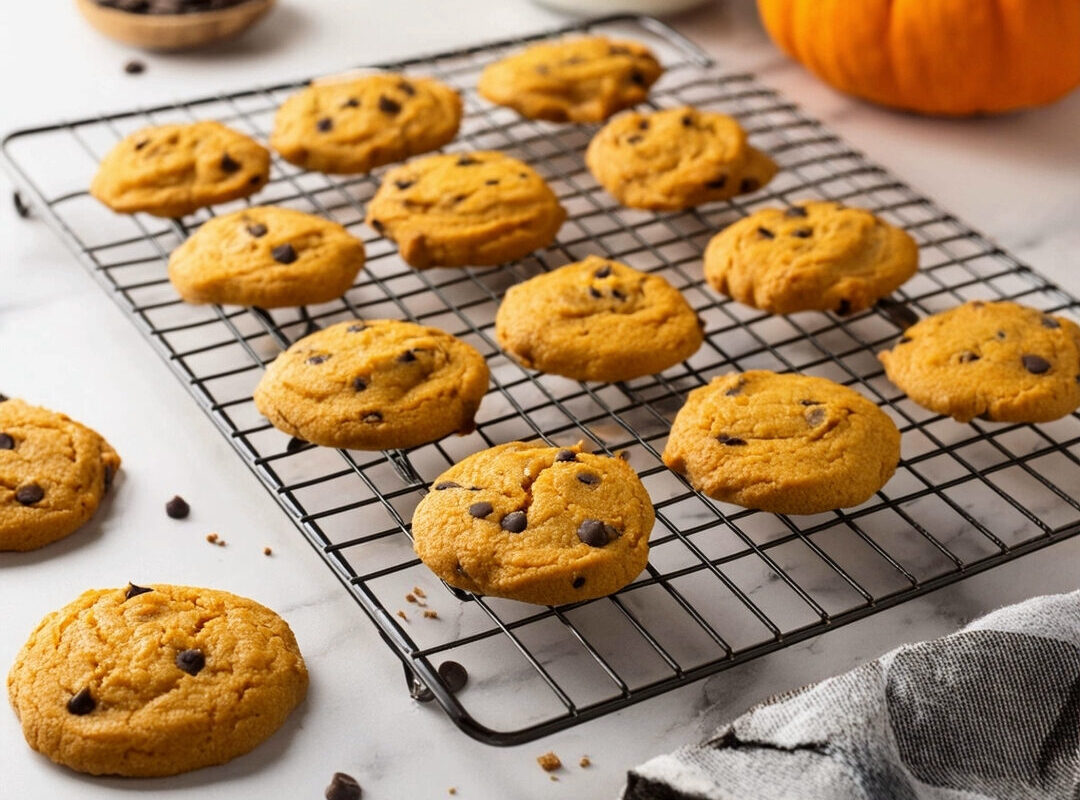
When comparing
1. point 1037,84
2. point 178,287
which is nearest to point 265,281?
point 178,287

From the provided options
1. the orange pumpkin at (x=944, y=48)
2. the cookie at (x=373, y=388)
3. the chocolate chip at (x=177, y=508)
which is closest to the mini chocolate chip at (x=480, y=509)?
the cookie at (x=373, y=388)

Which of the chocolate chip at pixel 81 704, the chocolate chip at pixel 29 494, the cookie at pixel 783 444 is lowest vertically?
the chocolate chip at pixel 29 494

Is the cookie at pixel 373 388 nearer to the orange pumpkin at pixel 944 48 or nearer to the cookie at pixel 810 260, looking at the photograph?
the cookie at pixel 810 260

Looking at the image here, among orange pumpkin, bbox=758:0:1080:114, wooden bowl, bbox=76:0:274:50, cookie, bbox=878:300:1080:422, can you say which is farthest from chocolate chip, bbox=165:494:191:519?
orange pumpkin, bbox=758:0:1080:114

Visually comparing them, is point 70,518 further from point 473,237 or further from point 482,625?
point 473,237

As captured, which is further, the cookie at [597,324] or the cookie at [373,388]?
the cookie at [597,324]

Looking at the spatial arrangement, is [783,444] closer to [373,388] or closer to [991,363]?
[991,363]
